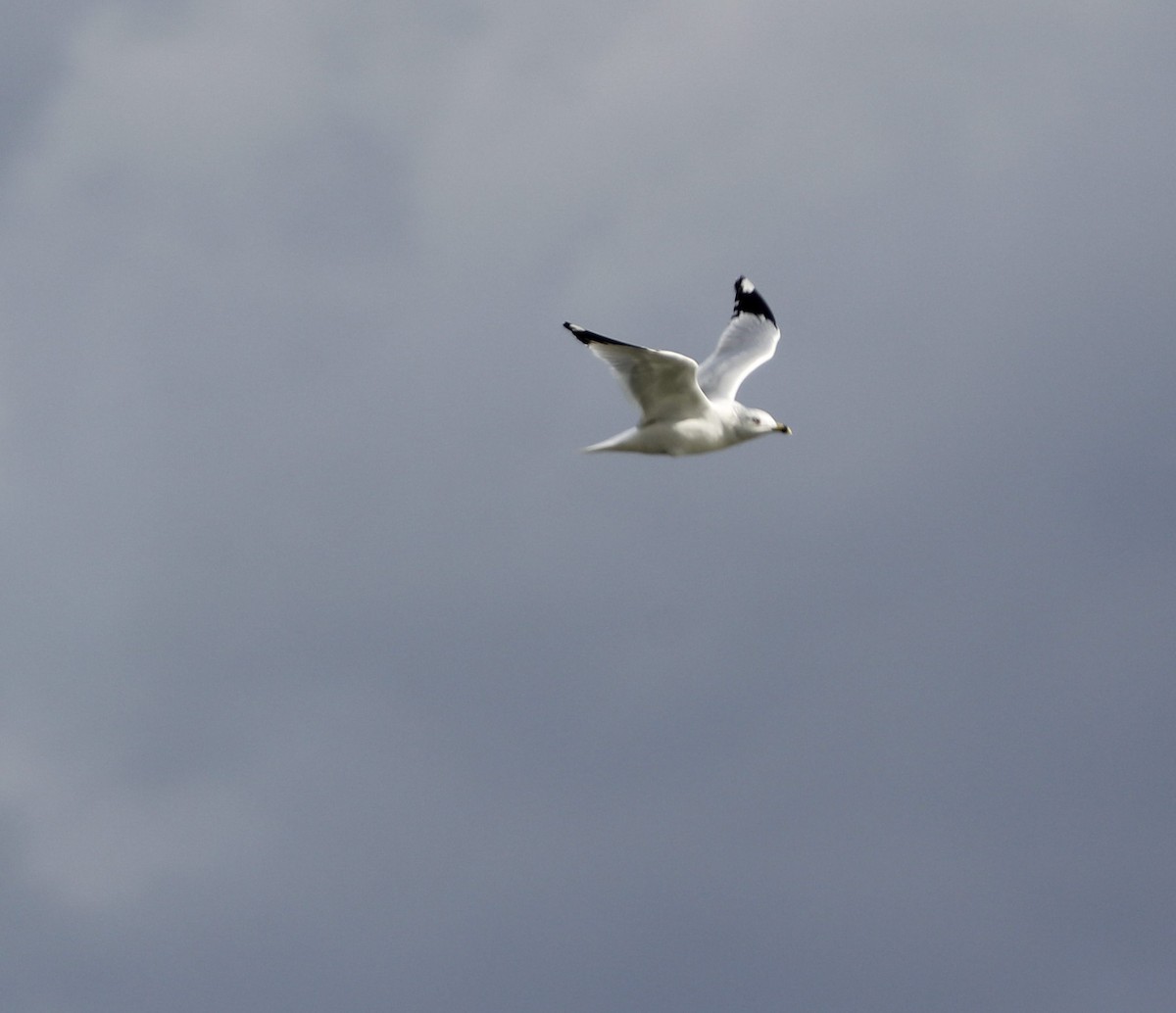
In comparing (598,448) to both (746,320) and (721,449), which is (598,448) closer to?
(721,449)

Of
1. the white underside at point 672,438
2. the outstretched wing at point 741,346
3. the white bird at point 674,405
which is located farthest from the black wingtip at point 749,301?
the white underside at point 672,438

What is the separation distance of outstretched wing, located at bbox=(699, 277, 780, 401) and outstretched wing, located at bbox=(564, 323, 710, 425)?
316cm

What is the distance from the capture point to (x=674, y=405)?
2622cm

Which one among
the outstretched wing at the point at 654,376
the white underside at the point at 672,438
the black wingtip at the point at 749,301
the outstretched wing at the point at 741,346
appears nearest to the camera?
the outstretched wing at the point at 654,376

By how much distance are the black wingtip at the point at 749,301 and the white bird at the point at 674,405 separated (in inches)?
132

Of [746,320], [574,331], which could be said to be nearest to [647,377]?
[574,331]

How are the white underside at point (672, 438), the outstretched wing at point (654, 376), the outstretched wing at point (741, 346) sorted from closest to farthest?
the outstretched wing at point (654, 376) → the white underside at point (672, 438) → the outstretched wing at point (741, 346)

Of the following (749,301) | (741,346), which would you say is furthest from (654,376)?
(749,301)

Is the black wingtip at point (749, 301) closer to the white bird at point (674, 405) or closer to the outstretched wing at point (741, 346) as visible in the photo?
the outstretched wing at point (741, 346)

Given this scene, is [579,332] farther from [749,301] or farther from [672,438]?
[749,301]

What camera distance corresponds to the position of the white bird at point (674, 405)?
25.1 m

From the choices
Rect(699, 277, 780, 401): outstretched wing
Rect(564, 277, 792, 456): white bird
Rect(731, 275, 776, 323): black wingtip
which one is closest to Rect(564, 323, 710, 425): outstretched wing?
Rect(564, 277, 792, 456): white bird

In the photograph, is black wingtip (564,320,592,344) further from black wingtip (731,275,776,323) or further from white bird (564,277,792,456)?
black wingtip (731,275,776,323)

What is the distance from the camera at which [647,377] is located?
25.5 m
